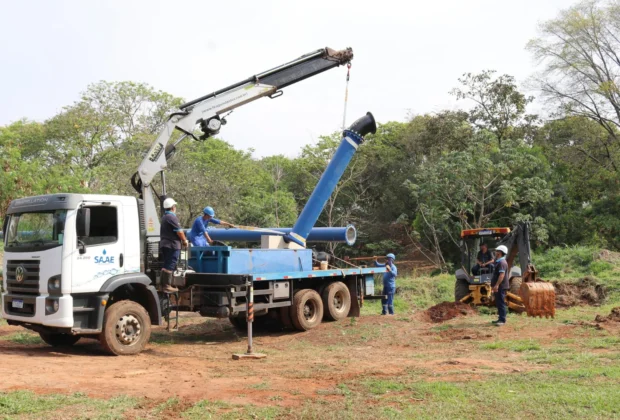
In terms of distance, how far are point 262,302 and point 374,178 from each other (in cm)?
2750

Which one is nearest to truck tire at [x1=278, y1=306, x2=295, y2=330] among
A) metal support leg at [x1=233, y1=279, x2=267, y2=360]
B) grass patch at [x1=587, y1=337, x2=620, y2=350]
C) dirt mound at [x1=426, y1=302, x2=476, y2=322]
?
A: metal support leg at [x1=233, y1=279, x2=267, y2=360]

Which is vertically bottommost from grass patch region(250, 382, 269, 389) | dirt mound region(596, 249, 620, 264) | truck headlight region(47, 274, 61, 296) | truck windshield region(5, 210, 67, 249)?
grass patch region(250, 382, 269, 389)

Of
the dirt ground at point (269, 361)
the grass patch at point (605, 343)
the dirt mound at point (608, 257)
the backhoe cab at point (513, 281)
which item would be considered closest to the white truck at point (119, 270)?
the dirt ground at point (269, 361)

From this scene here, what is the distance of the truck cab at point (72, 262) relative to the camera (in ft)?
32.6

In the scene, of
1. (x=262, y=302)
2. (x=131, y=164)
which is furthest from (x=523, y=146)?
(x=262, y=302)

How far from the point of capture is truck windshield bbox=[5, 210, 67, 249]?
398 inches

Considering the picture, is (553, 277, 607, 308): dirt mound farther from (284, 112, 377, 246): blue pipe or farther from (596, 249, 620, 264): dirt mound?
(284, 112, 377, 246): blue pipe

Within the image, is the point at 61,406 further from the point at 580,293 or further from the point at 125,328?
the point at 580,293

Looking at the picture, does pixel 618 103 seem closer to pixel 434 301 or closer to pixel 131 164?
pixel 434 301

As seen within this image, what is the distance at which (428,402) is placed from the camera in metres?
6.84

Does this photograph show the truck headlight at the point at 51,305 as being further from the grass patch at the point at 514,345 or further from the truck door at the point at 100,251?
the grass patch at the point at 514,345

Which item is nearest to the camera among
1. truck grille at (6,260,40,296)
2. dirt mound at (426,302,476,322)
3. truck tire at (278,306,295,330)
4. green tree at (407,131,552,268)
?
truck grille at (6,260,40,296)

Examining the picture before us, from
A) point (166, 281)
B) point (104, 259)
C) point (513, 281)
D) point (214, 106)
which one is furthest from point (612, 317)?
point (104, 259)

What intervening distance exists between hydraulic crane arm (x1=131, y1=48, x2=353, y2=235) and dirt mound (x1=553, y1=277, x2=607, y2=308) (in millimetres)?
9433
